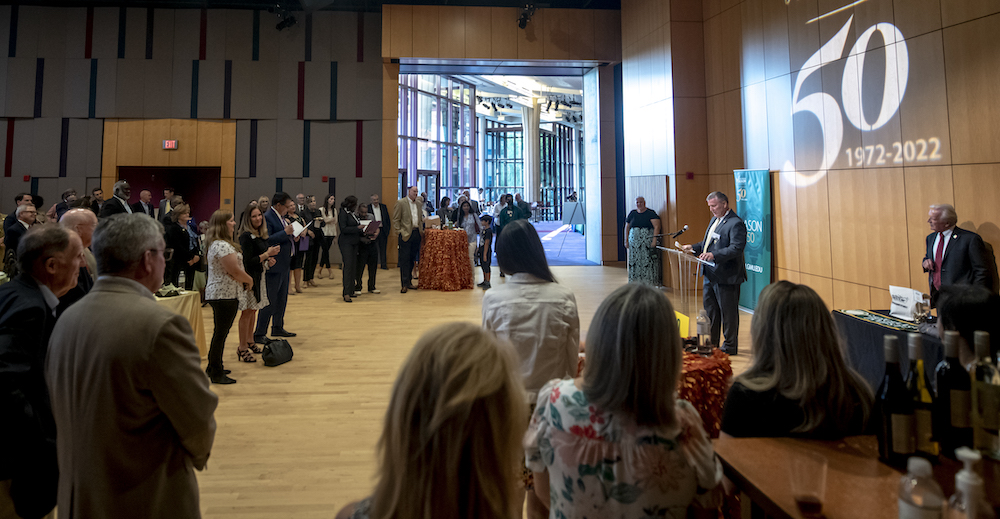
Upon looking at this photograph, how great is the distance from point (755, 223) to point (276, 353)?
6048 millimetres

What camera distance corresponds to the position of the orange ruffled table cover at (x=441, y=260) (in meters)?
9.16

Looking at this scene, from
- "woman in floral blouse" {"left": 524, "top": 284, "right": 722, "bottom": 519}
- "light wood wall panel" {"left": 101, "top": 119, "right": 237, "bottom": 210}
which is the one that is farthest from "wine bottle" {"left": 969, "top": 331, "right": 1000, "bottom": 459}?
"light wood wall panel" {"left": 101, "top": 119, "right": 237, "bottom": 210}

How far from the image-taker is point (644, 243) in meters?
9.06

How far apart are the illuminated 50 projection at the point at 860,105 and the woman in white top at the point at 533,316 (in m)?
4.42

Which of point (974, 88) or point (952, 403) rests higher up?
point (974, 88)

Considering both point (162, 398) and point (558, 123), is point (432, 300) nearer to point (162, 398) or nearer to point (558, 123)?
point (162, 398)

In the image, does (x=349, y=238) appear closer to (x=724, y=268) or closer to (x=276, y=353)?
(x=276, y=353)

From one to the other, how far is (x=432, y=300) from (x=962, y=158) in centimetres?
615

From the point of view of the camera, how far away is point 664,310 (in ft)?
4.04

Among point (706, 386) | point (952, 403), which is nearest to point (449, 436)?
point (952, 403)

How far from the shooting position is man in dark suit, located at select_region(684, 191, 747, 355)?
498 centimetres

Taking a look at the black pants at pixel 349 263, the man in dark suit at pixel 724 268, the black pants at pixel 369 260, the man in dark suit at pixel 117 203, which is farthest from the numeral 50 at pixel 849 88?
the man in dark suit at pixel 117 203

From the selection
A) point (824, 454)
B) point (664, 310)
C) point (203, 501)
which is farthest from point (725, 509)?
point (203, 501)

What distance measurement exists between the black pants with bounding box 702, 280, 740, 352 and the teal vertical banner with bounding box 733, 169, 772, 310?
2.15 m
